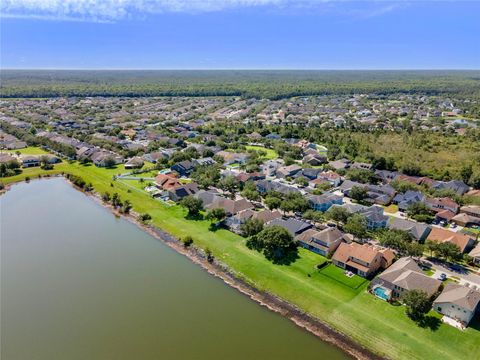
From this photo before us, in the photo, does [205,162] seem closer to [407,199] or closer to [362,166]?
[362,166]

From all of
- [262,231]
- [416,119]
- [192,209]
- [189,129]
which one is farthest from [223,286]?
[416,119]

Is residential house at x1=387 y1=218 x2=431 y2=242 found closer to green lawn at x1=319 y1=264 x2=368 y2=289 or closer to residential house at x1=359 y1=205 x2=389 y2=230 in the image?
residential house at x1=359 y1=205 x2=389 y2=230

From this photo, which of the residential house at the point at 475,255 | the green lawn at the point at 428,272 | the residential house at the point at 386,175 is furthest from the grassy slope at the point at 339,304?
the residential house at the point at 386,175

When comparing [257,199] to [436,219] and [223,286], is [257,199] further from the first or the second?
[436,219]

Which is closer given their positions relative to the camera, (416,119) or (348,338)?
(348,338)

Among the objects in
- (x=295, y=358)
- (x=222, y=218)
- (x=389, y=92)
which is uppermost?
(x=389, y=92)

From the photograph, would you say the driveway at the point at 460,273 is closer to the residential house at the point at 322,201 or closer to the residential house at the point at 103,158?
the residential house at the point at 322,201

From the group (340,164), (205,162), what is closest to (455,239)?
(340,164)
